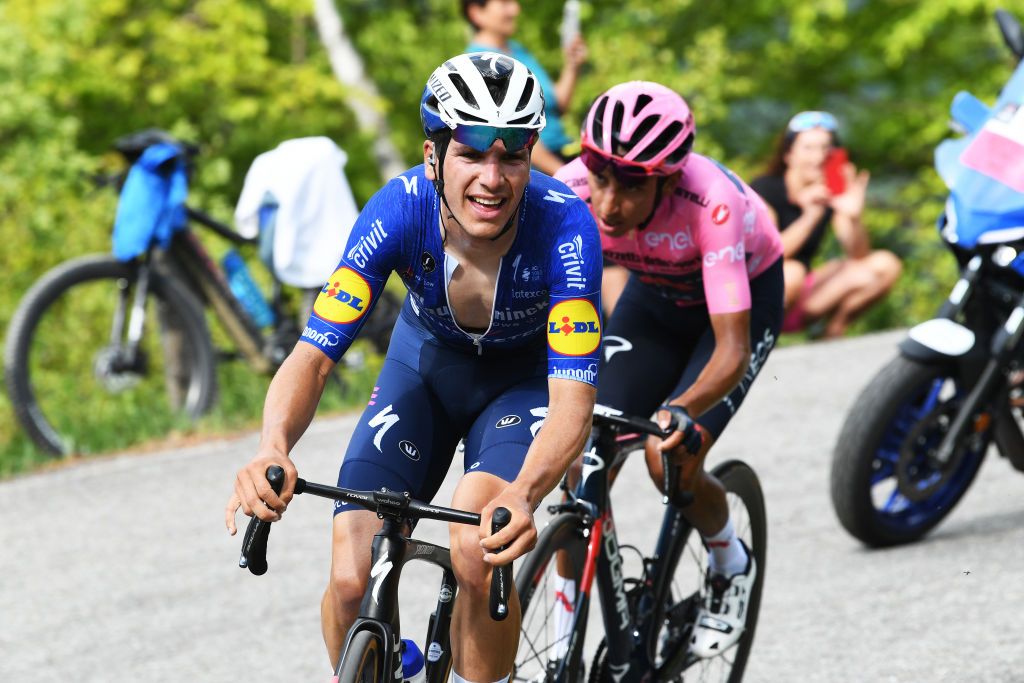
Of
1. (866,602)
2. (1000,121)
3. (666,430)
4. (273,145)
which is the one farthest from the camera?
(273,145)

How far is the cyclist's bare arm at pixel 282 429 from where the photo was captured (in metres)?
3.21

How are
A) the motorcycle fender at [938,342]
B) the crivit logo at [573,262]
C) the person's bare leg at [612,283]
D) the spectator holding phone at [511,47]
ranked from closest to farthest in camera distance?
the crivit logo at [573,262]
the motorcycle fender at [938,342]
the person's bare leg at [612,283]
the spectator holding phone at [511,47]

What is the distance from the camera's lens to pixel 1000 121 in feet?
21.4

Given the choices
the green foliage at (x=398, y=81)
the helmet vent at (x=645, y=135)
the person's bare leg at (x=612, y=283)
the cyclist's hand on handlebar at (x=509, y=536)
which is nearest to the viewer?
the cyclist's hand on handlebar at (x=509, y=536)

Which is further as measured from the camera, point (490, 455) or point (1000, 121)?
point (1000, 121)

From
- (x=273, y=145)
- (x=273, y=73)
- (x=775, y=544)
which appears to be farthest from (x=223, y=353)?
(x=273, y=145)

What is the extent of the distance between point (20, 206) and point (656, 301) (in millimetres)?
7286

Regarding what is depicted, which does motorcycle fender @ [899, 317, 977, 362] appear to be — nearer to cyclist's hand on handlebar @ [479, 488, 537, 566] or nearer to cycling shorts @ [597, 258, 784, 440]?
cycling shorts @ [597, 258, 784, 440]

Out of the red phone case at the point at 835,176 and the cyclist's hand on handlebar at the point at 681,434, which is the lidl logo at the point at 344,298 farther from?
the red phone case at the point at 835,176

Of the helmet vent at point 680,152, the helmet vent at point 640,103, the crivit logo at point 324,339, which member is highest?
the helmet vent at point 640,103

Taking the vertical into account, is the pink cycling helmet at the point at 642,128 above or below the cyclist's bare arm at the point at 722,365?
above

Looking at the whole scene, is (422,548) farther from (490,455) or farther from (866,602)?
(866,602)

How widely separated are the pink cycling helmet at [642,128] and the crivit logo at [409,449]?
Answer: 1.30 metres

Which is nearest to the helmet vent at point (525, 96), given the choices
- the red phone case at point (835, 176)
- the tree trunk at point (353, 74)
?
the red phone case at point (835, 176)
